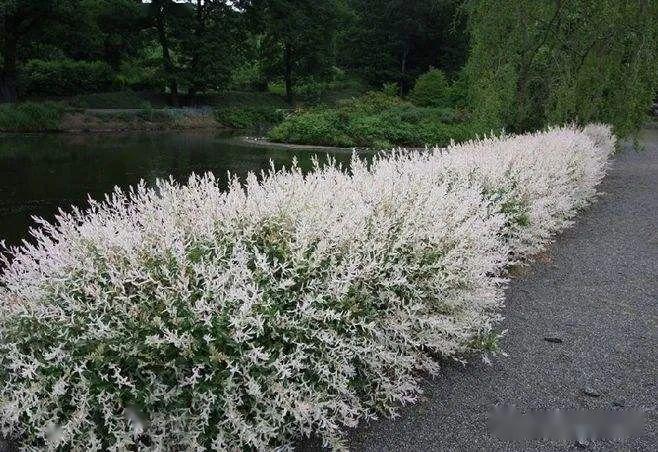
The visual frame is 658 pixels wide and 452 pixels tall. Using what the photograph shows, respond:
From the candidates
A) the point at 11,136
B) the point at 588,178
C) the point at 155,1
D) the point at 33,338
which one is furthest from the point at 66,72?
the point at 33,338

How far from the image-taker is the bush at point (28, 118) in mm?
24688

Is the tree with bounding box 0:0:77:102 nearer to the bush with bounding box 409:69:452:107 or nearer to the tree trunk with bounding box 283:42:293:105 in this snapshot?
the tree trunk with bounding box 283:42:293:105

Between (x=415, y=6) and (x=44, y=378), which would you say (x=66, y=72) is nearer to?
(x=415, y=6)

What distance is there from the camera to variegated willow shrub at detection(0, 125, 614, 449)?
2.63 meters

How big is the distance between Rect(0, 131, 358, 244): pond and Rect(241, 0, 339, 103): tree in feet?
59.1

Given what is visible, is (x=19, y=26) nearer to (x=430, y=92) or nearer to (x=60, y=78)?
(x=60, y=78)

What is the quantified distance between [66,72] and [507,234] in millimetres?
34357

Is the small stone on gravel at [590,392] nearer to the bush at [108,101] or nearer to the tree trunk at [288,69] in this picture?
the bush at [108,101]

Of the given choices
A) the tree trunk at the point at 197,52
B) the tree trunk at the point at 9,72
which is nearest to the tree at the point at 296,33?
the tree trunk at the point at 197,52

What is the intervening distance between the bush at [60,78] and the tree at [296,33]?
12.2 metres

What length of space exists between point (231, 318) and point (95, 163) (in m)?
14.9

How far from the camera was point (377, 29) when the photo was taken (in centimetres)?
5456

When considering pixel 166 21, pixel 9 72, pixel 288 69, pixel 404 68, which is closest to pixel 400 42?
pixel 404 68

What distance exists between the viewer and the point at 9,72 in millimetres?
30234
